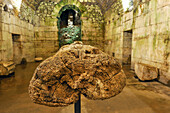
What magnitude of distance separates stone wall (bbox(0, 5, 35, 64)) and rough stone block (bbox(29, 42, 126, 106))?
4.66m

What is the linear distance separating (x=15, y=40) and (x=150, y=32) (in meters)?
6.77

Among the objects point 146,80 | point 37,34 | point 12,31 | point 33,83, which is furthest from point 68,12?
point 33,83

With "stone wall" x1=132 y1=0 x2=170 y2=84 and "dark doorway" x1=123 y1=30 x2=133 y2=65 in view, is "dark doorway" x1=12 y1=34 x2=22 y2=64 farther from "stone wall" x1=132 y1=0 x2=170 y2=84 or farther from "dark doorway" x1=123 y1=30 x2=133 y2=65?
"stone wall" x1=132 y1=0 x2=170 y2=84

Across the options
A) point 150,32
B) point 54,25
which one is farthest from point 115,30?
point 54,25

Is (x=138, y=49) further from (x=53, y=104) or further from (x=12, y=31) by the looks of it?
(x=12, y=31)

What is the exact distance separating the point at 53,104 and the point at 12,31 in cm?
573

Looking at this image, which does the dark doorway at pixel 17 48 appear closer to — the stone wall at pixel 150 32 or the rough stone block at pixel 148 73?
the stone wall at pixel 150 32

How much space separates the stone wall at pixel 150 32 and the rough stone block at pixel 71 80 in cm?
302

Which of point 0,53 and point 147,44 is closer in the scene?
point 147,44

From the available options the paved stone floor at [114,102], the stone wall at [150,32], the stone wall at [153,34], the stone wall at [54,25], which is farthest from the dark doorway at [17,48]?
the stone wall at [153,34]

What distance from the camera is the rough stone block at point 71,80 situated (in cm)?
119

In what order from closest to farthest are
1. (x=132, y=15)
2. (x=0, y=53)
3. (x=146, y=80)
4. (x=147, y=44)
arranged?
(x=146, y=80)
(x=147, y=44)
(x=0, y=53)
(x=132, y=15)

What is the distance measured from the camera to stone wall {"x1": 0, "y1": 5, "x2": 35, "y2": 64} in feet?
15.8

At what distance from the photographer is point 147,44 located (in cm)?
429
